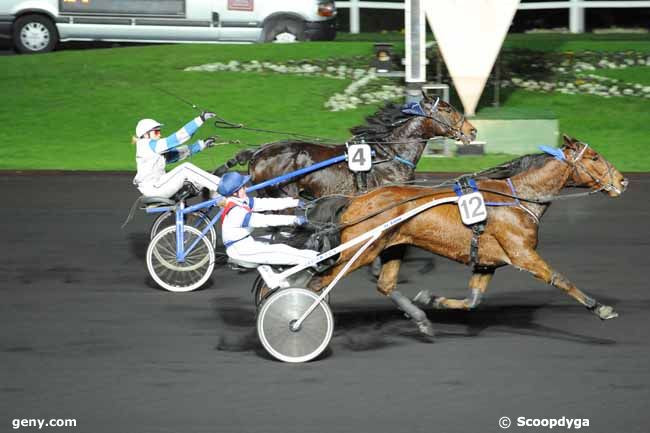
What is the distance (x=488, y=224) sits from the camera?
8.36 meters

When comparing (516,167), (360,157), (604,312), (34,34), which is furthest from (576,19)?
(604,312)

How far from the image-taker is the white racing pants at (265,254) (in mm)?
7910

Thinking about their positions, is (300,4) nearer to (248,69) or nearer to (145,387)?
(248,69)

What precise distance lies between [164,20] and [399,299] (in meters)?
13.9

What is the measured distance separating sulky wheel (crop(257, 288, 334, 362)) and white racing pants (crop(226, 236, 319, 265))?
0.34m

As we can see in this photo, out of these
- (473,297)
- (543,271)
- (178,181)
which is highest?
(178,181)

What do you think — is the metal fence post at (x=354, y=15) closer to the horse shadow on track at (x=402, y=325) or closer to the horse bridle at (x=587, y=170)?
the horse shadow on track at (x=402, y=325)

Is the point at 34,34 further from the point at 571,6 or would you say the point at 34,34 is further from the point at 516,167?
the point at 516,167

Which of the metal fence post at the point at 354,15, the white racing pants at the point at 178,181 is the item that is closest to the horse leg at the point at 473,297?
the white racing pants at the point at 178,181

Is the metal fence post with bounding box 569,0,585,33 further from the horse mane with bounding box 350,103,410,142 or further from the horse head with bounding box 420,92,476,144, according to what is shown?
the horse mane with bounding box 350,103,410,142

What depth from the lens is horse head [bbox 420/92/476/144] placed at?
34.6ft

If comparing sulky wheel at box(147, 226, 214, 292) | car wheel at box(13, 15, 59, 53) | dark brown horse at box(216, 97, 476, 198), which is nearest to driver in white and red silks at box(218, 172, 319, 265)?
sulky wheel at box(147, 226, 214, 292)

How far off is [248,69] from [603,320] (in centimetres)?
1297

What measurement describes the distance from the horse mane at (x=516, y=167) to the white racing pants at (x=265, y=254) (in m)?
1.65
